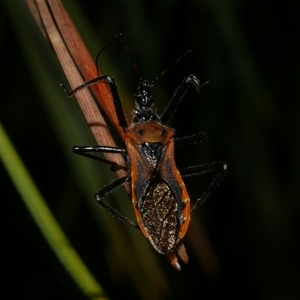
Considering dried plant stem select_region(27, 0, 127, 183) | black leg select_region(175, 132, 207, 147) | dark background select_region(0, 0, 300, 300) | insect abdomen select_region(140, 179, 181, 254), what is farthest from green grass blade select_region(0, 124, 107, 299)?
black leg select_region(175, 132, 207, 147)

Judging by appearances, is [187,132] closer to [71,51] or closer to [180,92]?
[180,92]

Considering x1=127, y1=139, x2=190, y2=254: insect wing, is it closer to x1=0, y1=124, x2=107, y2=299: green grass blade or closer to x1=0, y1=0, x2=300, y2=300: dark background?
x1=0, y1=0, x2=300, y2=300: dark background

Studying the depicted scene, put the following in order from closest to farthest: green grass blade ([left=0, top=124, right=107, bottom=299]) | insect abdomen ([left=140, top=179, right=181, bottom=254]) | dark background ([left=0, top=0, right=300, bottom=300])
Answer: green grass blade ([left=0, top=124, right=107, bottom=299]) < insect abdomen ([left=140, top=179, right=181, bottom=254]) < dark background ([left=0, top=0, right=300, bottom=300])

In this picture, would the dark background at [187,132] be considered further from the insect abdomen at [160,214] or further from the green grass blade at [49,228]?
the green grass blade at [49,228]

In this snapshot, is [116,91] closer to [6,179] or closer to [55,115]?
[55,115]

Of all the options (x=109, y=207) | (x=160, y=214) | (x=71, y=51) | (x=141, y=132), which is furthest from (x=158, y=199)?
(x=71, y=51)
